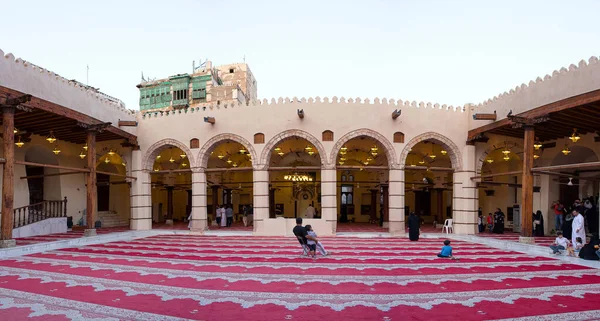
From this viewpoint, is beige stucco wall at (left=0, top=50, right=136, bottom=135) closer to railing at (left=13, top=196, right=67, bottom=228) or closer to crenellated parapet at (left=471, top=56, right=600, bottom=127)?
railing at (left=13, top=196, right=67, bottom=228)

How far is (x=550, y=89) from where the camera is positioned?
11797 mm

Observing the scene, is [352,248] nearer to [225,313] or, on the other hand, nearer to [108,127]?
[225,313]

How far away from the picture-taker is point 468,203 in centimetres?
1551

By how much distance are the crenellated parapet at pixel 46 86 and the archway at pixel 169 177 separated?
90.4 inches

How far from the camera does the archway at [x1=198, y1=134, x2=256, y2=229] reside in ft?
52.9

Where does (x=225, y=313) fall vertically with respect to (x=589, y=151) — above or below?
below

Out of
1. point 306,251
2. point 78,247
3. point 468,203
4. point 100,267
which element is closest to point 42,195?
point 78,247

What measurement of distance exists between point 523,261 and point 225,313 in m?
7.56

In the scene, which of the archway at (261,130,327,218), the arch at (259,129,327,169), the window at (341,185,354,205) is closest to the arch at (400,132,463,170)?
the arch at (259,129,327,169)

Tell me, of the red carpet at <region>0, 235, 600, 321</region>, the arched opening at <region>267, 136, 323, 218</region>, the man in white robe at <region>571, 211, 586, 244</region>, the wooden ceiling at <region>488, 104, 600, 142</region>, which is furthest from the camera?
the arched opening at <region>267, 136, 323, 218</region>

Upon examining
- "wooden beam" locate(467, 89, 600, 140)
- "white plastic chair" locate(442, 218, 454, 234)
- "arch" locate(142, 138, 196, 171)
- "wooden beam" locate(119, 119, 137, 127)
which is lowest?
"white plastic chair" locate(442, 218, 454, 234)

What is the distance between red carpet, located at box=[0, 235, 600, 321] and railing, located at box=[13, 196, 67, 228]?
16.9 ft

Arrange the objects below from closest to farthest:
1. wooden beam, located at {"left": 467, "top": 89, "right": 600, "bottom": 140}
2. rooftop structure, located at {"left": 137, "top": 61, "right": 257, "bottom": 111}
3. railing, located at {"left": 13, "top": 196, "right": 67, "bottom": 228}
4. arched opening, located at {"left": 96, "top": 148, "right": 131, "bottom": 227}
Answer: wooden beam, located at {"left": 467, "top": 89, "right": 600, "bottom": 140} < railing, located at {"left": 13, "top": 196, "right": 67, "bottom": 228} < arched opening, located at {"left": 96, "top": 148, "right": 131, "bottom": 227} < rooftop structure, located at {"left": 137, "top": 61, "right": 257, "bottom": 111}

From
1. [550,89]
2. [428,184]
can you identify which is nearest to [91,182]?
[550,89]
